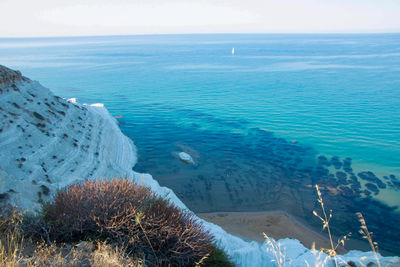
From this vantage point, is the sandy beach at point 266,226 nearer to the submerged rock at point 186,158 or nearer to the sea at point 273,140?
the sea at point 273,140

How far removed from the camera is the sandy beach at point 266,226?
1035cm

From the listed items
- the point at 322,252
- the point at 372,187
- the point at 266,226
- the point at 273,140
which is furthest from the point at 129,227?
the point at 273,140

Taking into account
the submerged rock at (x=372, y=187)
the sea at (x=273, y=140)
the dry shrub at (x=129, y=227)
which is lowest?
the sea at (x=273, y=140)

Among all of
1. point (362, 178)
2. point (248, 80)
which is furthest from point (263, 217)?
point (248, 80)

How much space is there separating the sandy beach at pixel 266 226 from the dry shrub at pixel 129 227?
229 inches

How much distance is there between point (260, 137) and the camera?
1998 centimetres

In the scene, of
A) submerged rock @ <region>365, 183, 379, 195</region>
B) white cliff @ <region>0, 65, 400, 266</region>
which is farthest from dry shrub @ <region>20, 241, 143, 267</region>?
submerged rock @ <region>365, 183, 379, 195</region>

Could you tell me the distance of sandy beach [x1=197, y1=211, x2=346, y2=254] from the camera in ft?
34.0

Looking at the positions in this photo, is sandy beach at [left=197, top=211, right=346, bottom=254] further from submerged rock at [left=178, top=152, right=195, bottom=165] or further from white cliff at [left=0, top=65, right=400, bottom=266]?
submerged rock at [left=178, top=152, right=195, bottom=165]

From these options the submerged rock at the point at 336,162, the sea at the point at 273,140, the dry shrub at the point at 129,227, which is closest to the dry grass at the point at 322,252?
the dry shrub at the point at 129,227

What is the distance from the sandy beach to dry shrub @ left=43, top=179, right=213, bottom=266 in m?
5.82

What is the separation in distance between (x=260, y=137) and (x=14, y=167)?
1461 cm

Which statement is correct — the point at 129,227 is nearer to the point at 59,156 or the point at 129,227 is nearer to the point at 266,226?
the point at 266,226

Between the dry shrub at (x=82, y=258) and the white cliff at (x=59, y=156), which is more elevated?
the dry shrub at (x=82, y=258)
